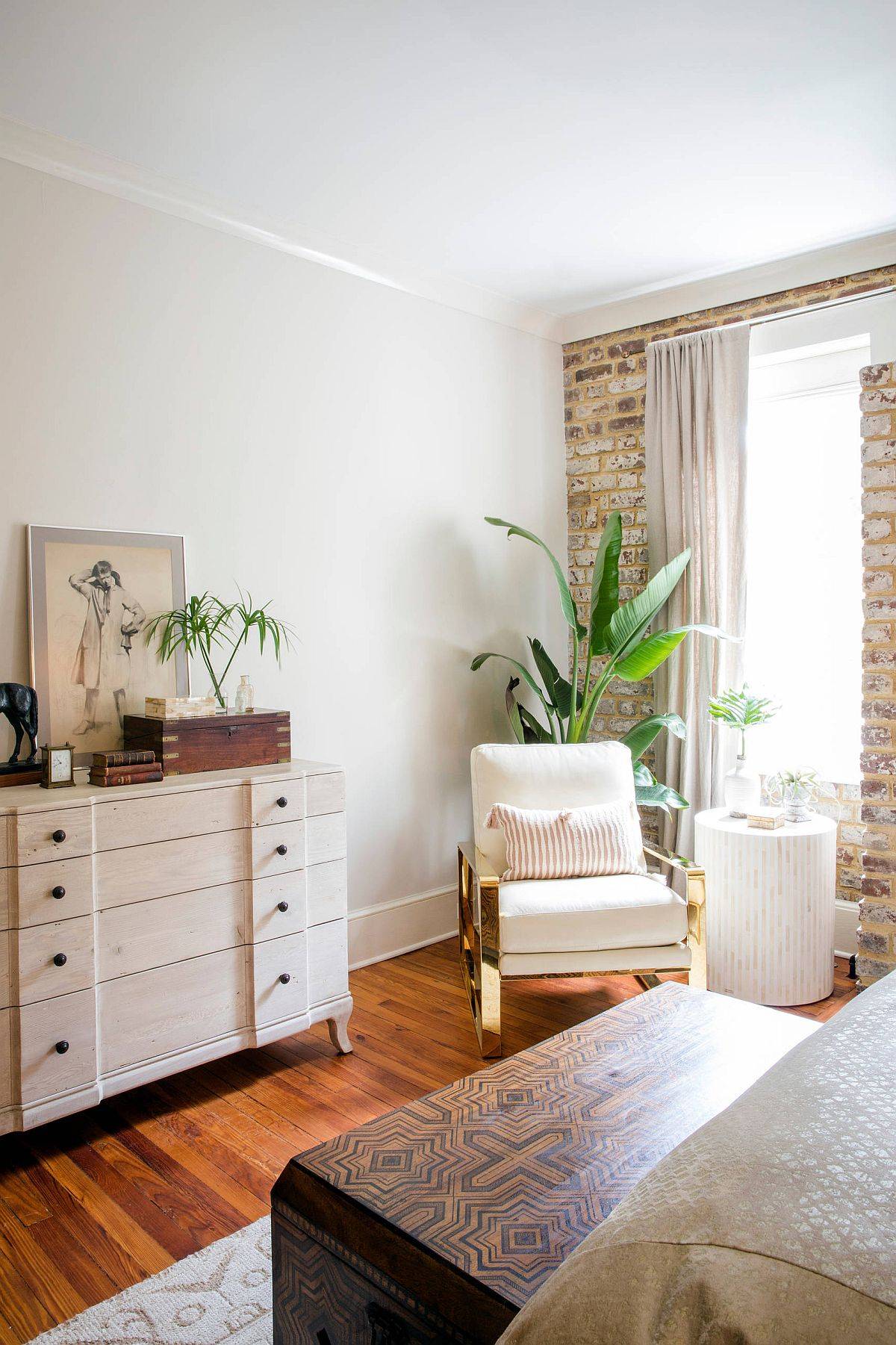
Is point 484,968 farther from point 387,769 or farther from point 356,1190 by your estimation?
point 356,1190

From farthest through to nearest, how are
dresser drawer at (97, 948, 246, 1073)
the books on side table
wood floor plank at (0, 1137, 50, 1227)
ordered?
the books on side table → dresser drawer at (97, 948, 246, 1073) → wood floor plank at (0, 1137, 50, 1227)

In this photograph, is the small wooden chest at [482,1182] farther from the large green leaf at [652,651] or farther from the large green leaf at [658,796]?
the large green leaf at [652,651]

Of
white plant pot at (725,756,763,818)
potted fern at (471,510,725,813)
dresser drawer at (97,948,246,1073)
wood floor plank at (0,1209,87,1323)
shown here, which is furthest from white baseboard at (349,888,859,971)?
wood floor plank at (0,1209,87,1323)

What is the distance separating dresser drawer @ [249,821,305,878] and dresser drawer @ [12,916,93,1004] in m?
0.50

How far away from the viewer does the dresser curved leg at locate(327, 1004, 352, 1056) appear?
2926 mm

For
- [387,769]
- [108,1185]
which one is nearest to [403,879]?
[387,769]

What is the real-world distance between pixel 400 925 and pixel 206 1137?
4.83 feet

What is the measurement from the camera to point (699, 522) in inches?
159

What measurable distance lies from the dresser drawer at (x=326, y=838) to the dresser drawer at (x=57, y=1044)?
0.76 m

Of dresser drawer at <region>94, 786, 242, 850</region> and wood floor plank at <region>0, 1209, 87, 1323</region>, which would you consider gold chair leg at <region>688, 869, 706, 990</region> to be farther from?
wood floor plank at <region>0, 1209, 87, 1323</region>

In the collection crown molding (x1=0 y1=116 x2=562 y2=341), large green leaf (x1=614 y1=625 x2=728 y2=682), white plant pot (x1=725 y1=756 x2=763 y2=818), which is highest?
crown molding (x1=0 y1=116 x2=562 y2=341)

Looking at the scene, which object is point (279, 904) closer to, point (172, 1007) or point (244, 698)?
point (172, 1007)

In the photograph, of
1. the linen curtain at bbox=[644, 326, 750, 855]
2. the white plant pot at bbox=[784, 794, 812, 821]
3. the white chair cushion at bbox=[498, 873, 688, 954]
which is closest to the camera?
the white chair cushion at bbox=[498, 873, 688, 954]

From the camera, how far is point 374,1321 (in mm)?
1229
